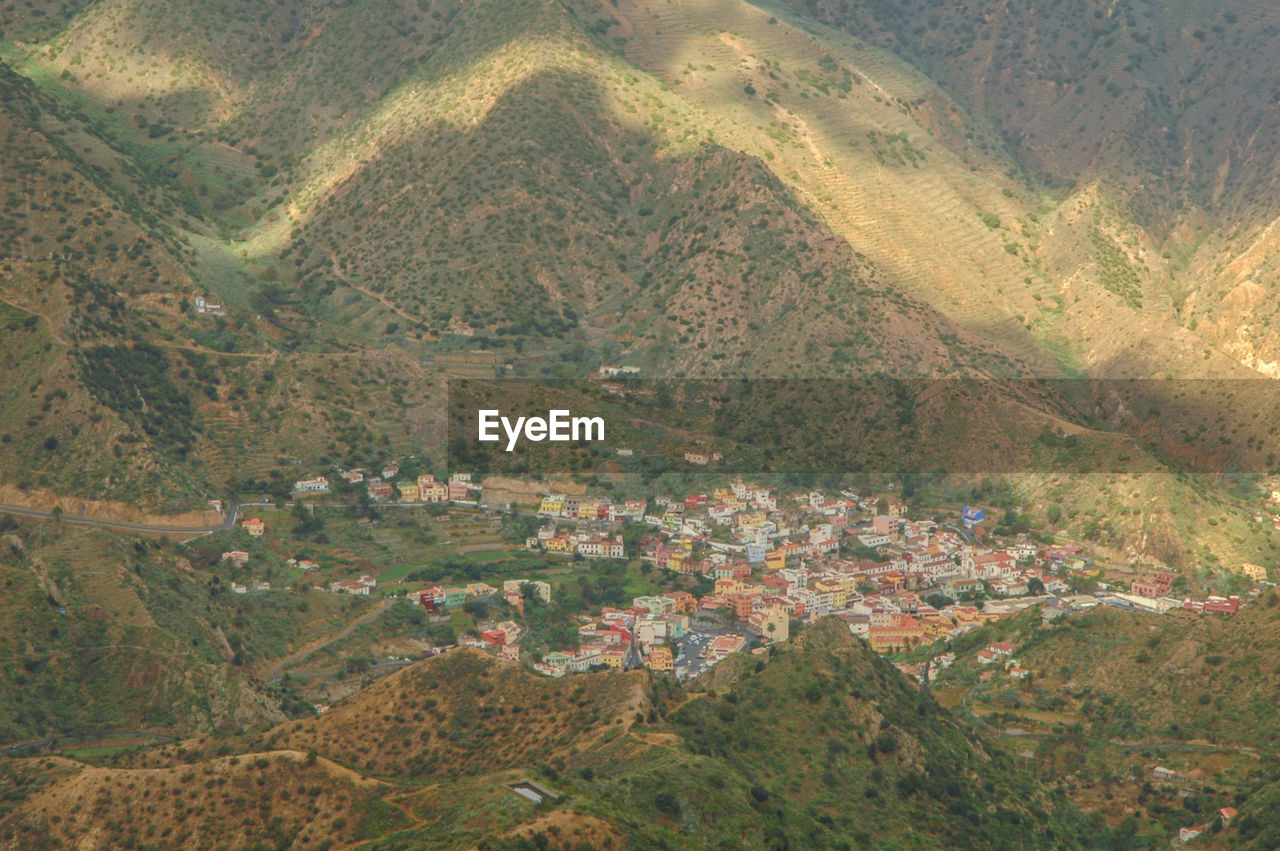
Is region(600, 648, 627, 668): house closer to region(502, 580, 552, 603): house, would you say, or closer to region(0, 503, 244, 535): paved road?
region(502, 580, 552, 603): house

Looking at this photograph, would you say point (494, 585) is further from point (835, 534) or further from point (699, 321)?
point (699, 321)

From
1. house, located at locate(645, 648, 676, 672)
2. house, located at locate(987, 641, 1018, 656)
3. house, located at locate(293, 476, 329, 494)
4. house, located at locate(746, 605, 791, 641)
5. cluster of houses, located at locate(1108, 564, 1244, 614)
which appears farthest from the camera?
house, located at locate(293, 476, 329, 494)

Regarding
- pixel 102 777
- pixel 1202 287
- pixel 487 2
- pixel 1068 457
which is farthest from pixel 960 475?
pixel 102 777

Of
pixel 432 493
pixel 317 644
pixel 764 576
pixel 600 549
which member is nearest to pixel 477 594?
pixel 317 644

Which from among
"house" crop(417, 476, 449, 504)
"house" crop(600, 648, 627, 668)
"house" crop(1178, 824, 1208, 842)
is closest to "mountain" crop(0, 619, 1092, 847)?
"house" crop(1178, 824, 1208, 842)

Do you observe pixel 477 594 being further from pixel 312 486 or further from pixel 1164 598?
pixel 1164 598
